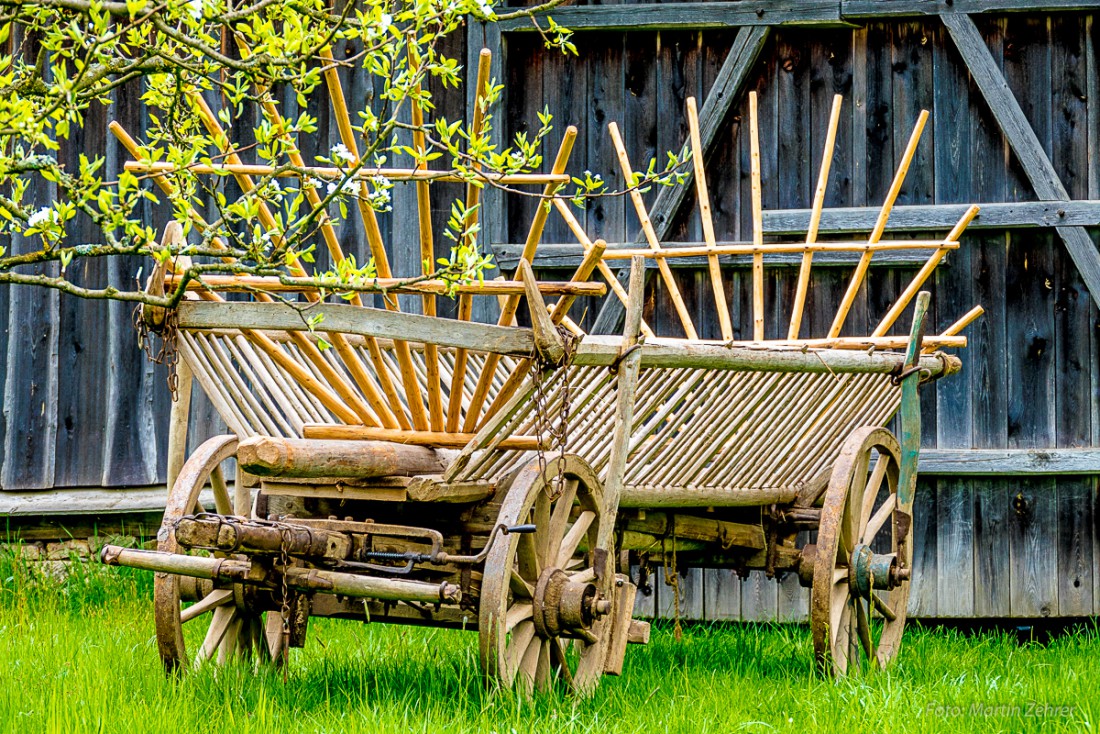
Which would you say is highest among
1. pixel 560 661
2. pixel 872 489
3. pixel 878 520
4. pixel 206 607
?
pixel 872 489

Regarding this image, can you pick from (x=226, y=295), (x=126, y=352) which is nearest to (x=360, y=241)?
(x=226, y=295)

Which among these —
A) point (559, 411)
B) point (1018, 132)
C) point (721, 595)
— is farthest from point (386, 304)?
point (1018, 132)

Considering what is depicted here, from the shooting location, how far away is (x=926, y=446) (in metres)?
6.19

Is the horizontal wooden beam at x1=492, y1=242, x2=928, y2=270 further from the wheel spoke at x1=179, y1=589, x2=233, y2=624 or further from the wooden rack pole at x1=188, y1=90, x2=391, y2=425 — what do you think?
the wheel spoke at x1=179, y1=589, x2=233, y2=624

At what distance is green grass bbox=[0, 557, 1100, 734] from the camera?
11.5 ft

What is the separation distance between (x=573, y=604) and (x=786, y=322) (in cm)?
301

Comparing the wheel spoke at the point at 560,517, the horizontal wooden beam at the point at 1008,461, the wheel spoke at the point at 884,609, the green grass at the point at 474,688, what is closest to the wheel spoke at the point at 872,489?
the wheel spoke at the point at 884,609

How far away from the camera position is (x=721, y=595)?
20.9 feet

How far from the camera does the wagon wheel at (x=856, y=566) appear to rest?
454cm

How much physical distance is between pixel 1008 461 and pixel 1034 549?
0.44 meters

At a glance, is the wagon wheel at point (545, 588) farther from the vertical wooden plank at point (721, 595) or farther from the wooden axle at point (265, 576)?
the vertical wooden plank at point (721, 595)

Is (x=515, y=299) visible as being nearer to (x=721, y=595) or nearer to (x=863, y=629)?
(x=863, y=629)

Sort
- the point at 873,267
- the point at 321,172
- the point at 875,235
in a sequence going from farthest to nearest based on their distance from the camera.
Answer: the point at 873,267 → the point at 875,235 → the point at 321,172

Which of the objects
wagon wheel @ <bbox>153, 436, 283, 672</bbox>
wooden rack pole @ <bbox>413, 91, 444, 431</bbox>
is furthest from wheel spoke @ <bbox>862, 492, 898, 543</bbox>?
wagon wheel @ <bbox>153, 436, 283, 672</bbox>
